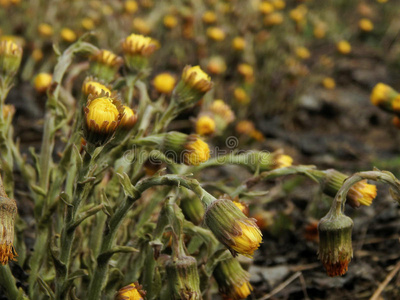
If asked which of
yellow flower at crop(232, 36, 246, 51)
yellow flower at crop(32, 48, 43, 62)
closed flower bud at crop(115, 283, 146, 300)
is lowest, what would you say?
yellow flower at crop(32, 48, 43, 62)

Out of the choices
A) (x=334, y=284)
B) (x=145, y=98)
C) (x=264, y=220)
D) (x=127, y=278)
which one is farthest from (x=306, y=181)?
(x=127, y=278)

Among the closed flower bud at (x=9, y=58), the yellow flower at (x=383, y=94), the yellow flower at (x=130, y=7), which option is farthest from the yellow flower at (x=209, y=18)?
the closed flower bud at (x=9, y=58)

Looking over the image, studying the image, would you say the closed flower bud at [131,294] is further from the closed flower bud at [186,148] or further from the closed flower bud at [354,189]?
the closed flower bud at [354,189]

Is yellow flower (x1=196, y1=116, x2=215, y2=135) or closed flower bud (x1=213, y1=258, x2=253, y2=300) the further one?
yellow flower (x1=196, y1=116, x2=215, y2=135)

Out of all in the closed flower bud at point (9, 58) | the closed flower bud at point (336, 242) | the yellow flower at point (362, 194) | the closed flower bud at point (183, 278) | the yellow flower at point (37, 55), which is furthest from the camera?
the yellow flower at point (37, 55)

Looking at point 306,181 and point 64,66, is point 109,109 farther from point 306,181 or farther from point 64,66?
point 306,181

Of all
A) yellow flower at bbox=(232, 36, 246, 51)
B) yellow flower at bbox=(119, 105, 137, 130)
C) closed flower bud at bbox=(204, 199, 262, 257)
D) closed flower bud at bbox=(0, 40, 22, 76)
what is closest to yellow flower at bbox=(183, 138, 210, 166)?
yellow flower at bbox=(119, 105, 137, 130)

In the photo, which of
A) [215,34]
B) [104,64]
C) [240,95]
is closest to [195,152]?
[104,64]

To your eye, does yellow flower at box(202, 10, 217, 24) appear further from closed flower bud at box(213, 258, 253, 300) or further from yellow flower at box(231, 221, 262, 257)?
yellow flower at box(231, 221, 262, 257)
